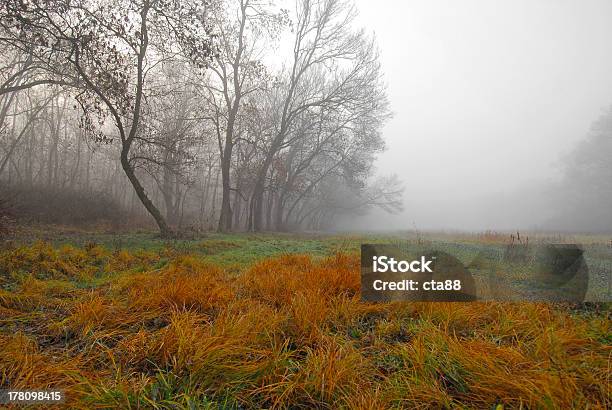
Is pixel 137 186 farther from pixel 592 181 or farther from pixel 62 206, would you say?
pixel 592 181

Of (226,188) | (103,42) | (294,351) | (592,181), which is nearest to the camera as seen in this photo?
(294,351)

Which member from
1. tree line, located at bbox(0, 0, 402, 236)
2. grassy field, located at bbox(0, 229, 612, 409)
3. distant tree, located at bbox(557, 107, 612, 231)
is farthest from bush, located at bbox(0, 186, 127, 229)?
distant tree, located at bbox(557, 107, 612, 231)

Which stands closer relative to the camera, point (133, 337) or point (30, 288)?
point (133, 337)

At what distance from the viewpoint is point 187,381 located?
4.97ft

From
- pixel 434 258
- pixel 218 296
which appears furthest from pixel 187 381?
pixel 434 258

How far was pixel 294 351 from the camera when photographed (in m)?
1.83

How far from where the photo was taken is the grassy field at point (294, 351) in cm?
141

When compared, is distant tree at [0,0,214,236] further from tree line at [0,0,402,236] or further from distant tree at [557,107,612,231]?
distant tree at [557,107,612,231]

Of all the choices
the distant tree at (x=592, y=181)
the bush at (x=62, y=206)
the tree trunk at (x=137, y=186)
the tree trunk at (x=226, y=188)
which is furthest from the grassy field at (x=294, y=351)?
the distant tree at (x=592, y=181)

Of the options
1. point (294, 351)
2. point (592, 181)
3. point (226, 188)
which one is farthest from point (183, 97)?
point (592, 181)

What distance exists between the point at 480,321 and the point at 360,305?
3.32ft

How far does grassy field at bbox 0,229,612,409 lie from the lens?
4.63ft

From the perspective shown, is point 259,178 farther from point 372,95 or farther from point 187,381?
point 187,381

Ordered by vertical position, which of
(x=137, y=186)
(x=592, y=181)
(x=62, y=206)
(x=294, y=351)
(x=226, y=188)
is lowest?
(x=294, y=351)
